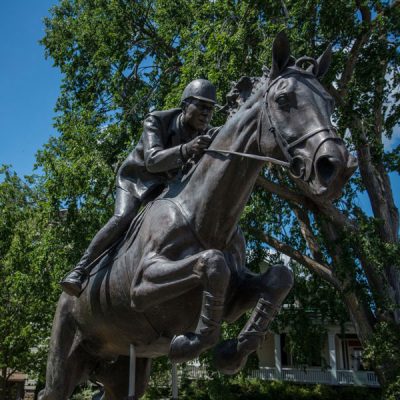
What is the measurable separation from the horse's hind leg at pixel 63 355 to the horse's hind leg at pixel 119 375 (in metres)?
0.27

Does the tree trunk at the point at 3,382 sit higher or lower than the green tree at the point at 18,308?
lower

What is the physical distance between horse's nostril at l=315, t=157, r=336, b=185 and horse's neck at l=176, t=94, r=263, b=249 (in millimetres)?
597

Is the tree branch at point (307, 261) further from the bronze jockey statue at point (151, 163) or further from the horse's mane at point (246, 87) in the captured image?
the horse's mane at point (246, 87)

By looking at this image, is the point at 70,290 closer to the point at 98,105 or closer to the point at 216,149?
the point at 216,149

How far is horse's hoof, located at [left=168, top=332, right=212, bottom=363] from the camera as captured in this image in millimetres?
3316

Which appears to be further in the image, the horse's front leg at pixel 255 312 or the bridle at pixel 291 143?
the horse's front leg at pixel 255 312

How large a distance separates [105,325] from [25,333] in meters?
21.6

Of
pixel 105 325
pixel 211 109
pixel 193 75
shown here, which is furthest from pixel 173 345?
pixel 193 75

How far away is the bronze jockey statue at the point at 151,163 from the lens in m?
4.26

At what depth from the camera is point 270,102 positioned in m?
3.51

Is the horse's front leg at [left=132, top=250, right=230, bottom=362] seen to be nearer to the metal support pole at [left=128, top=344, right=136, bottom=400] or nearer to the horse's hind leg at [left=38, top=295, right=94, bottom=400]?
the metal support pole at [left=128, top=344, right=136, bottom=400]

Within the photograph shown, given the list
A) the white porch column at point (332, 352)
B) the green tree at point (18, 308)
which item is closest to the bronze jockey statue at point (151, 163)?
the green tree at point (18, 308)

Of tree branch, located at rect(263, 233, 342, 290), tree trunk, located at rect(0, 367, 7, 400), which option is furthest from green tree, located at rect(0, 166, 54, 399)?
tree branch, located at rect(263, 233, 342, 290)

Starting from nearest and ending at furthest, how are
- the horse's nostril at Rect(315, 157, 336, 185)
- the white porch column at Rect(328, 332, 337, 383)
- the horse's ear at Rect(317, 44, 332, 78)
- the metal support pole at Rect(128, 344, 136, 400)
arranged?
the horse's nostril at Rect(315, 157, 336, 185)
the horse's ear at Rect(317, 44, 332, 78)
the metal support pole at Rect(128, 344, 136, 400)
the white porch column at Rect(328, 332, 337, 383)
